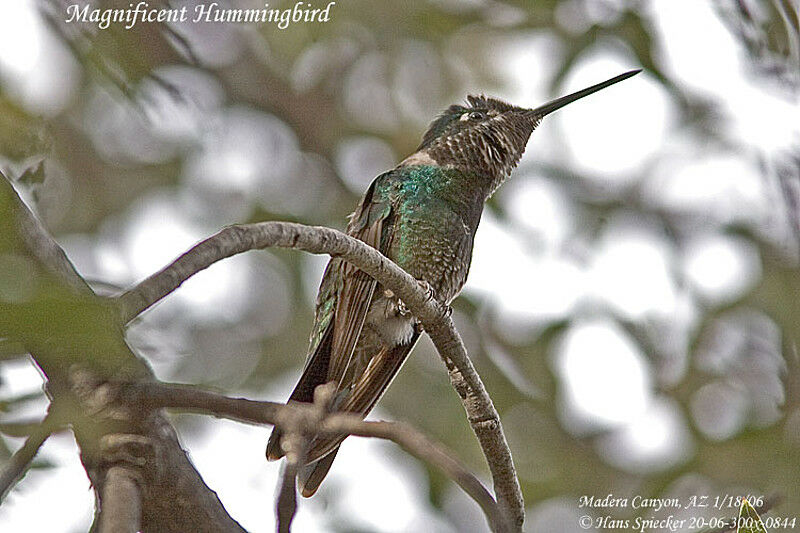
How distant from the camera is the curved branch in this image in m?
1.61

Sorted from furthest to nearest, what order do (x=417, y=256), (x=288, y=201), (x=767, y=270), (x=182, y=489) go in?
(x=288, y=201)
(x=767, y=270)
(x=417, y=256)
(x=182, y=489)

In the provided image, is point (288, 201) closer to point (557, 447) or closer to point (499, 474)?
Result: point (557, 447)

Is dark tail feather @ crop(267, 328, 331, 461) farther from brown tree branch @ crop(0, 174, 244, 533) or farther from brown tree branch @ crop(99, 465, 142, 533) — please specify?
brown tree branch @ crop(99, 465, 142, 533)

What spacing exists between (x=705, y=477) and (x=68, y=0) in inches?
172

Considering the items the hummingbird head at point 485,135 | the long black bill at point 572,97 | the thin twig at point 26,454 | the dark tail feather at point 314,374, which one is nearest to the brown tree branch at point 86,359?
the thin twig at point 26,454

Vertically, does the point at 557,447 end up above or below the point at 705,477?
above

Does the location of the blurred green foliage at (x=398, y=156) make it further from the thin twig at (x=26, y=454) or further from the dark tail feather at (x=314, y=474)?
the thin twig at (x=26, y=454)

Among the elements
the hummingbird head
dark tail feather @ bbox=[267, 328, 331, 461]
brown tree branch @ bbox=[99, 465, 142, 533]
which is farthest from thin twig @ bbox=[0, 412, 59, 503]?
the hummingbird head

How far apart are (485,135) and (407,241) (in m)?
0.63

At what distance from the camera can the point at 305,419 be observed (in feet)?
5.16

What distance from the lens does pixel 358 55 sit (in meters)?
7.62

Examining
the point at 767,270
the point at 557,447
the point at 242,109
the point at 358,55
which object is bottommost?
the point at 557,447

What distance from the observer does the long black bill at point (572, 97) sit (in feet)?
14.4

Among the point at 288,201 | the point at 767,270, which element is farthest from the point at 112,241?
the point at 767,270
